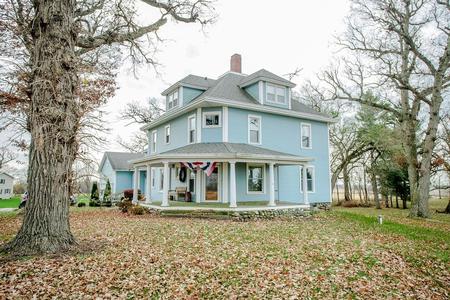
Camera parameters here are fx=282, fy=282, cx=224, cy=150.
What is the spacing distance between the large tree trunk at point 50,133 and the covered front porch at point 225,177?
7.03 meters

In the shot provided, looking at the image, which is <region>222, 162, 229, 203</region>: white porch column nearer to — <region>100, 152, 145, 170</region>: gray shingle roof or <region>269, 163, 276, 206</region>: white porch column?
<region>269, 163, 276, 206</region>: white porch column

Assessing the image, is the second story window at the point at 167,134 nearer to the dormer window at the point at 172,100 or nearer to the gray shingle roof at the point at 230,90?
A: the dormer window at the point at 172,100

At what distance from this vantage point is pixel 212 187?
51.2 ft

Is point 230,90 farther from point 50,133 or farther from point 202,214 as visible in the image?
point 50,133

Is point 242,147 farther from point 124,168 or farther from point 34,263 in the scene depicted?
point 124,168

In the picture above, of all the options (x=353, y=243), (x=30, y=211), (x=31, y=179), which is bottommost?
(x=353, y=243)

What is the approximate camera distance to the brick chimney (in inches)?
822

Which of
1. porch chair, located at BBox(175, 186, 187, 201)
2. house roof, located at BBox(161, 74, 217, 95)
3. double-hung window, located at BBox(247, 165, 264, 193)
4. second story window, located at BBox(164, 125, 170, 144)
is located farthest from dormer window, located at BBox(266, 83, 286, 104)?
porch chair, located at BBox(175, 186, 187, 201)

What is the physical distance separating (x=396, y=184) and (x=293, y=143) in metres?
13.7

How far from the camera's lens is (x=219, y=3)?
1049 centimetres

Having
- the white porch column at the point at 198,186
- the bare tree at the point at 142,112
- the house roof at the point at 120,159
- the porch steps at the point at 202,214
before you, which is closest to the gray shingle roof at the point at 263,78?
the white porch column at the point at 198,186

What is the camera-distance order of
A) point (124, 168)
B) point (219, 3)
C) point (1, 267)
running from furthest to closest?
point (124, 168) → point (219, 3) → point (1, 267)

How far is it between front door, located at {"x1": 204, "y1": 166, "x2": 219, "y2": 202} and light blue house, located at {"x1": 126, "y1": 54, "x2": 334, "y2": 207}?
0.05 meters

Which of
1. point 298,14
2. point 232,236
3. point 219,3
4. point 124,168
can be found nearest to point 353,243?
point 232,236
